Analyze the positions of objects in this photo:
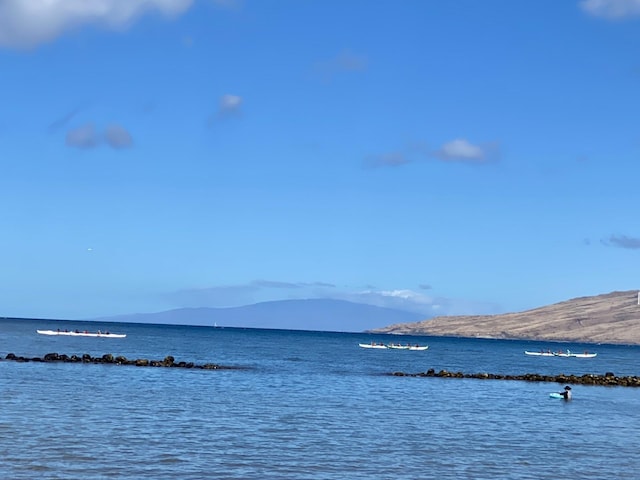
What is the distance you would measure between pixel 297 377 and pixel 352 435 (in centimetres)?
4348

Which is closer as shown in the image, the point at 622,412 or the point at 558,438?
the point at 558,438

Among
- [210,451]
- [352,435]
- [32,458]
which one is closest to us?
[32,458]

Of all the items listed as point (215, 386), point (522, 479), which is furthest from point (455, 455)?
point (215, 386)

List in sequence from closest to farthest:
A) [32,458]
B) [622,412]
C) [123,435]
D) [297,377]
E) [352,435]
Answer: [32,458] → [123,435] → [352,435] → [622,412] → [297,377]

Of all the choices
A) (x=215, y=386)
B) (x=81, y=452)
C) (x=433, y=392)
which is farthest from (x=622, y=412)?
(x=81, y=452)

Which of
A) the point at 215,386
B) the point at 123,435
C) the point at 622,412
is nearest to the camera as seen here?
the point at 123,435

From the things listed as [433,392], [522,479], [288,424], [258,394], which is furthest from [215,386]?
[522,479]

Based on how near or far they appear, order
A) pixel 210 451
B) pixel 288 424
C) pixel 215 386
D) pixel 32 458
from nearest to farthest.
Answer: pixel 32 458 → pixel 210 451 → pixel 288 424 → pixel 215 386

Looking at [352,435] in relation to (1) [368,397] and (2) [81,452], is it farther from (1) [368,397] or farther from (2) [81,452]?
(1) [368,397]

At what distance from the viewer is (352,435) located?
4362 cm

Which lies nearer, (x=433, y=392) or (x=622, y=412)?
(x=622, y=412)

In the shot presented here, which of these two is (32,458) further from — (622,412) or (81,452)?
(622,412)

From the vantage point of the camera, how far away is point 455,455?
38812 millimetres

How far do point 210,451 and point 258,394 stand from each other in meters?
28.2
